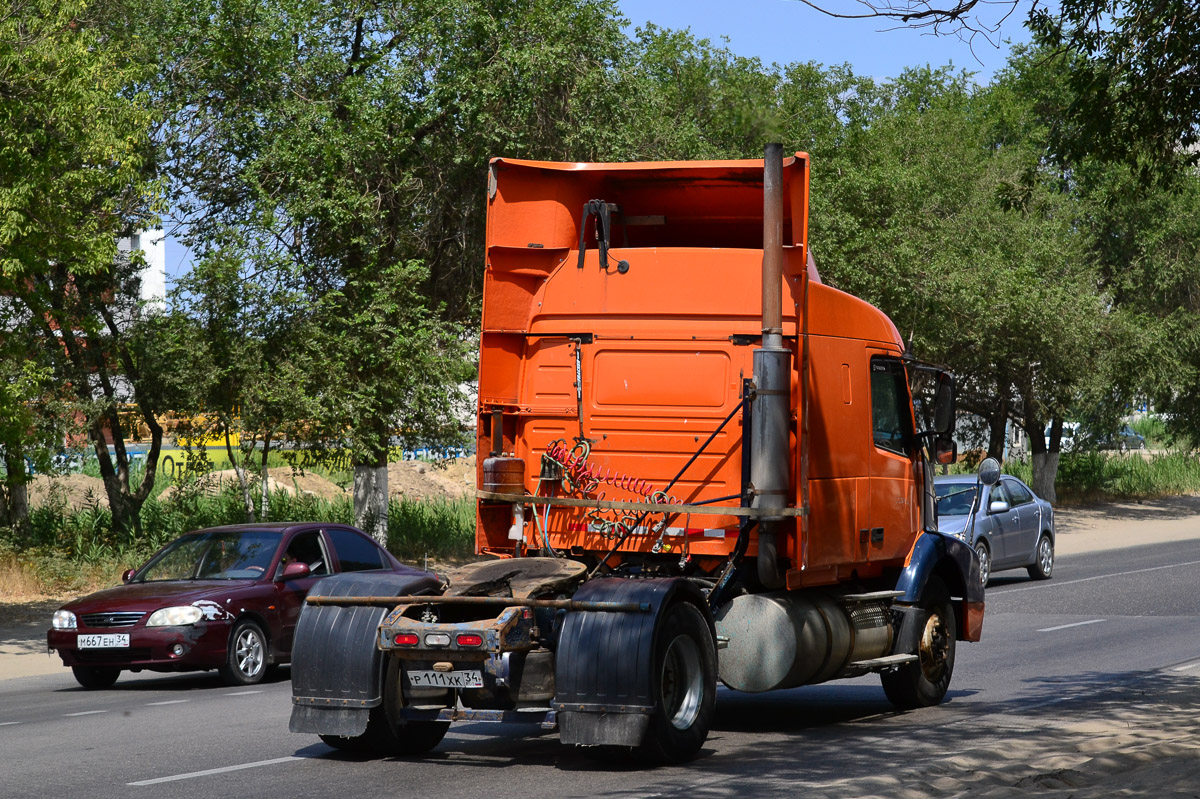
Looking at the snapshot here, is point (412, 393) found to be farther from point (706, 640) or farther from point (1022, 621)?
point (706, 640)

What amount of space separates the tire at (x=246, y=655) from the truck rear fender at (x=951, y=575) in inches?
234

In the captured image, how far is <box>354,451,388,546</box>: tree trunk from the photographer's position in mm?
23688

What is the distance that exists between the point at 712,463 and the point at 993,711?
119 inches

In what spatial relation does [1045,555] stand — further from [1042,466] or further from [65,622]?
[1042,466]

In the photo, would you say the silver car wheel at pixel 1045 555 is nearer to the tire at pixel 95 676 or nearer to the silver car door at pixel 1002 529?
the silver car door at pixel 1002 529

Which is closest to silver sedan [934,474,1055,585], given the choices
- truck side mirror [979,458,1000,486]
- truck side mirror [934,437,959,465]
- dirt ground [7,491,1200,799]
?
truck side mirror [979,458,1000,486]

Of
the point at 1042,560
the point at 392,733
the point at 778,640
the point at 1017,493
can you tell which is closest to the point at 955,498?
the point at 1017,493

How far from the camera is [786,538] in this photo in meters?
8.74

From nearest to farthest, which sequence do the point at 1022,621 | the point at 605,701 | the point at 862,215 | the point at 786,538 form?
1. the point at 605,701
2. the point at 786,538
3. the point at 1022,621
4. the point at 862,215

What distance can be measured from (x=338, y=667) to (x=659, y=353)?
2.83 metres

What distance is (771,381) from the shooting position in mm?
8422

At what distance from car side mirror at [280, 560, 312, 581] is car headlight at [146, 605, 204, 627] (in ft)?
3.17

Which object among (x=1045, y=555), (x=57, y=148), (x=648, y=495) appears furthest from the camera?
(x=1045, y=555)

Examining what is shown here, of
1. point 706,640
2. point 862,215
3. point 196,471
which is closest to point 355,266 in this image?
point 196,471
